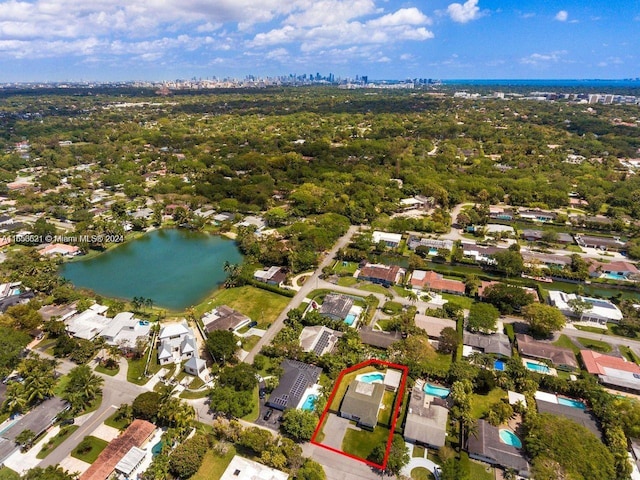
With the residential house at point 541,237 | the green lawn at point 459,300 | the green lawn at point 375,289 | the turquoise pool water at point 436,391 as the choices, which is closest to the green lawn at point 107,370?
the green lawn at point 375,289

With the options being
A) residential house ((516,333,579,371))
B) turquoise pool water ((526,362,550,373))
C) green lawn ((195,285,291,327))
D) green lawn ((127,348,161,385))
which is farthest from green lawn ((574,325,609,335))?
green lawn ((127,348,161,385))

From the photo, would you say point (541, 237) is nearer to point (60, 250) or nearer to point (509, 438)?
point (509, 438)

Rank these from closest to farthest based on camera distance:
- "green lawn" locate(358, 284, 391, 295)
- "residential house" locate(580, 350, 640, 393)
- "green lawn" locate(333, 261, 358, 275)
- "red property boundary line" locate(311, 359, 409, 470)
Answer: "red property boundary line" locate(311, 359, 409, 470)
"residential house" locate(580, 350, 640, 393)
"green lawn" locate(358, 284, 391, 295)
"green lawn" locate(333, 261, 358, 275)

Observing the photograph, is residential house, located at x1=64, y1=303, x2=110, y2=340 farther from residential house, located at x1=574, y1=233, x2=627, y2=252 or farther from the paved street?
residential house, located at x1=574, y1=233, x2=627, y2=252

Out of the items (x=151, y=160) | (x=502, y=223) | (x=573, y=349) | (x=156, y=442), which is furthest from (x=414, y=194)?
(x=151, y=160)

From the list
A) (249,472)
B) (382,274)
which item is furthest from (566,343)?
(249,472)
